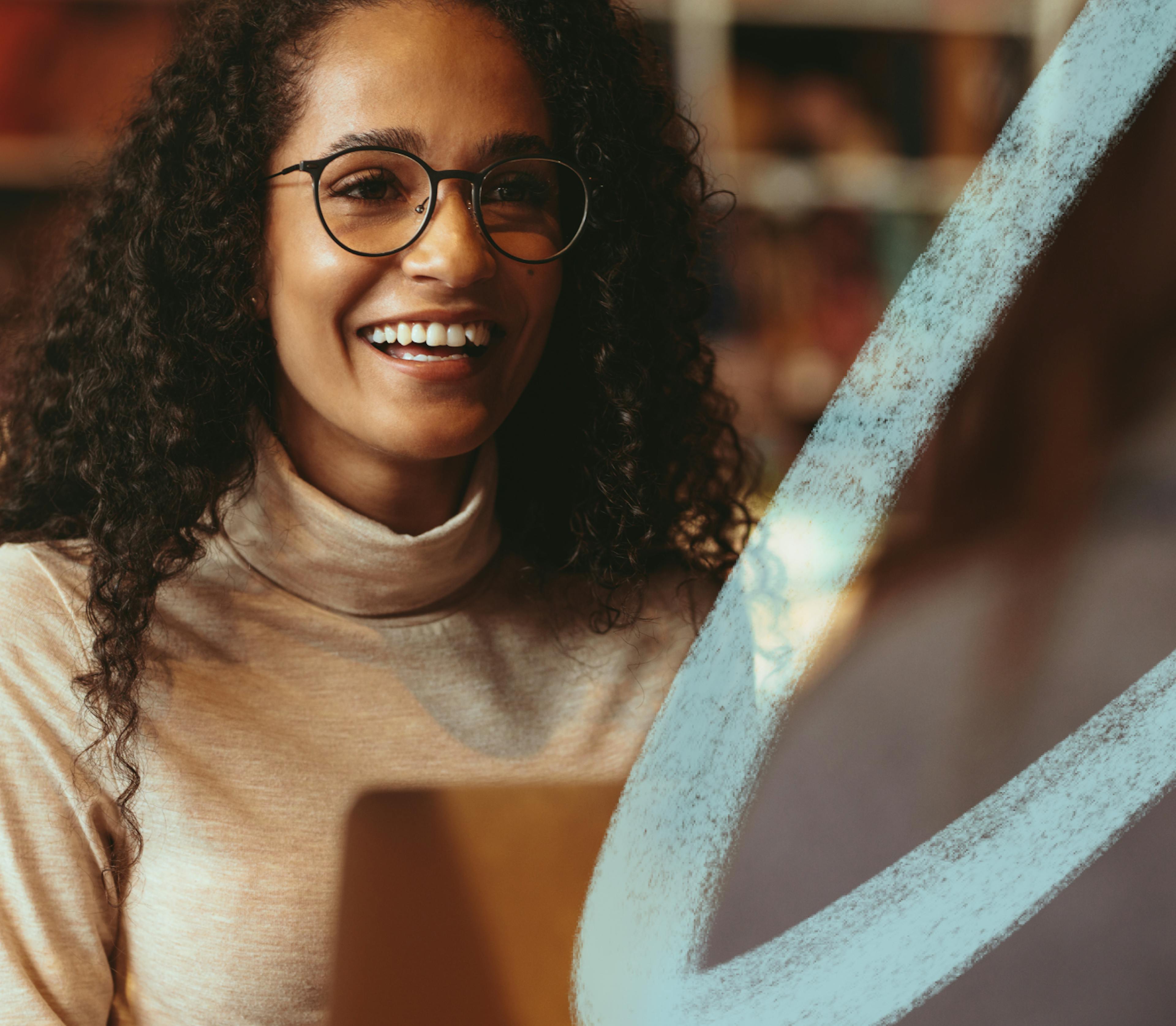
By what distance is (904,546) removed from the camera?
417mm

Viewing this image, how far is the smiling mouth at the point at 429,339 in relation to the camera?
1.60ft

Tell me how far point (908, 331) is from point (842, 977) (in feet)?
0.78

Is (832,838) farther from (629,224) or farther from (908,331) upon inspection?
(629,224)

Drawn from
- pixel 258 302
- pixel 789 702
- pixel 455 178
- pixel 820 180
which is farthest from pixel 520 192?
pixel 820 180

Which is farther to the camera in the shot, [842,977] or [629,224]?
[629,224]

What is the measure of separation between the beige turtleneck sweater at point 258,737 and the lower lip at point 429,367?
85mm

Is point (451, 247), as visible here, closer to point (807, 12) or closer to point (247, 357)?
point (247, 357)

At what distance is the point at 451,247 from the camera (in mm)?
458

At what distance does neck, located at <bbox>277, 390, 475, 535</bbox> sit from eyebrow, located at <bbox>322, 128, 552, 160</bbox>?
14 centimetres

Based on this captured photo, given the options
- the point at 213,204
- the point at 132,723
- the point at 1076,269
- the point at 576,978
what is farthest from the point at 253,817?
the point at 1076,269

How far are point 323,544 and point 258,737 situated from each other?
10cm

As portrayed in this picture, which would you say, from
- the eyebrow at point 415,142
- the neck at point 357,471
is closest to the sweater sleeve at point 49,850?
the neck at point 357,471

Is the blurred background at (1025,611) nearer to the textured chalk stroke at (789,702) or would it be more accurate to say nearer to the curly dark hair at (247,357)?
the textured chalk stroke at (789,702)

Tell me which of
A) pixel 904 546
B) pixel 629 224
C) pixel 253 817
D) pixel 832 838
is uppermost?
pixel 629 224
